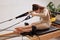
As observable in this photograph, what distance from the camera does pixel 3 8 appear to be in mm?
1917

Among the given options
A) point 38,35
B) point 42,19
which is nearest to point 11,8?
point 42,19

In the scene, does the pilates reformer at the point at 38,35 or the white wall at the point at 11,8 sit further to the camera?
the white wall at the point at 11,8

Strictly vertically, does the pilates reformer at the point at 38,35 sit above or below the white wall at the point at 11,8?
below

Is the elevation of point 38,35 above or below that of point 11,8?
below

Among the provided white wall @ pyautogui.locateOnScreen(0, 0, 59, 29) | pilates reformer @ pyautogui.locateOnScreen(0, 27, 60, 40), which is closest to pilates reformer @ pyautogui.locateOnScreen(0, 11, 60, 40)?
pilates reformer @ pyautogui.locateOnScreen(0, 27, 60, 40)

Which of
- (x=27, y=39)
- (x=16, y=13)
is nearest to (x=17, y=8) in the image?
(x=16, y=13)

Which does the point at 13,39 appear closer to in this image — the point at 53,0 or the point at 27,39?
the point at 27,39

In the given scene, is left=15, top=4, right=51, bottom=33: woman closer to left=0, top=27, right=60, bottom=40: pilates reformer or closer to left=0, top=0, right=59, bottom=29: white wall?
left=0, top=27, right=60, bottom=40: pilates reformer

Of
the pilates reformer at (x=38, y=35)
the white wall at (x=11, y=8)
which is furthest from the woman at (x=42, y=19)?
the white wall at (x=11, y=8)

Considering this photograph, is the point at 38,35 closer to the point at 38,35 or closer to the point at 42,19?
the point at 38,35

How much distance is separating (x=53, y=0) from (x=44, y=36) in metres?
1.28

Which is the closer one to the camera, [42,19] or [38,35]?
[38,35]

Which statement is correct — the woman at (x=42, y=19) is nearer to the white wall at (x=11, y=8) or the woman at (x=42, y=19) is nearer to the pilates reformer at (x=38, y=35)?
the pilates reformer at (x=38, y=35)

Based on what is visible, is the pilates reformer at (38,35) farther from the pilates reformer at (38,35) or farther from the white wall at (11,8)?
the white wall at (11,8)
